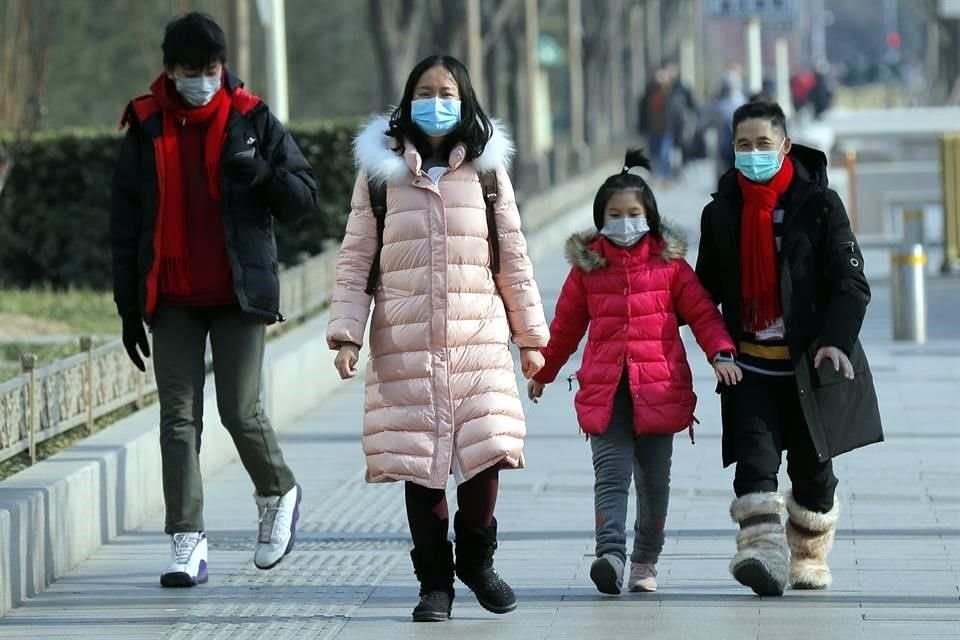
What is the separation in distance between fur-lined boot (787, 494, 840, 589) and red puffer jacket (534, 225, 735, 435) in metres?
0.48

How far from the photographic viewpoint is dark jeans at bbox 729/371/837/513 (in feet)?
23.7

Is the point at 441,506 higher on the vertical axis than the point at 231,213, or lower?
lower

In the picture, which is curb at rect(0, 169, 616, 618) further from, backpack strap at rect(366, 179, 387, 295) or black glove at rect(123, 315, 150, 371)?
backpack strap at rect(366, 179, 387, 295)

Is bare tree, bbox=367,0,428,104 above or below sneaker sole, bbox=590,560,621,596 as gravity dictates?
above

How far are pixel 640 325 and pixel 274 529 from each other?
56.7 inches

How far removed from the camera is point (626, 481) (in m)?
7.27

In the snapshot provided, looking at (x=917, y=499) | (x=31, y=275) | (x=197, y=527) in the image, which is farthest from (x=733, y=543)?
(x=31, y=275)

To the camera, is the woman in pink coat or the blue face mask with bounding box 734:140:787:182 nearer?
the woman in pink coat

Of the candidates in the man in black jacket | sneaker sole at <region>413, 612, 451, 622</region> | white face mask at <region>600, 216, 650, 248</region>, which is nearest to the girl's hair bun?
white face mask at <region>600, 216, 650, 248</region>

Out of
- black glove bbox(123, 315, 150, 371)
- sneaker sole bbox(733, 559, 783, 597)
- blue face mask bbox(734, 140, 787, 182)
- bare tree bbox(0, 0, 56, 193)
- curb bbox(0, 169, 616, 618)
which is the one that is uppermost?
bare tree bbox(0, 0, 56, 193)

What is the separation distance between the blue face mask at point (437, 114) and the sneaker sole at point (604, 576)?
138cm

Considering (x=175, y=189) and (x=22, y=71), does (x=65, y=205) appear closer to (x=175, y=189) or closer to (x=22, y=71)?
(x=22, y=71)

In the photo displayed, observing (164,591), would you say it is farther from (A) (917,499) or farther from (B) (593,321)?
(A) (917,499)

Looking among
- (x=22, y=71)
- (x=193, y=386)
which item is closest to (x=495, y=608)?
Answer: (x=193, y=386)
